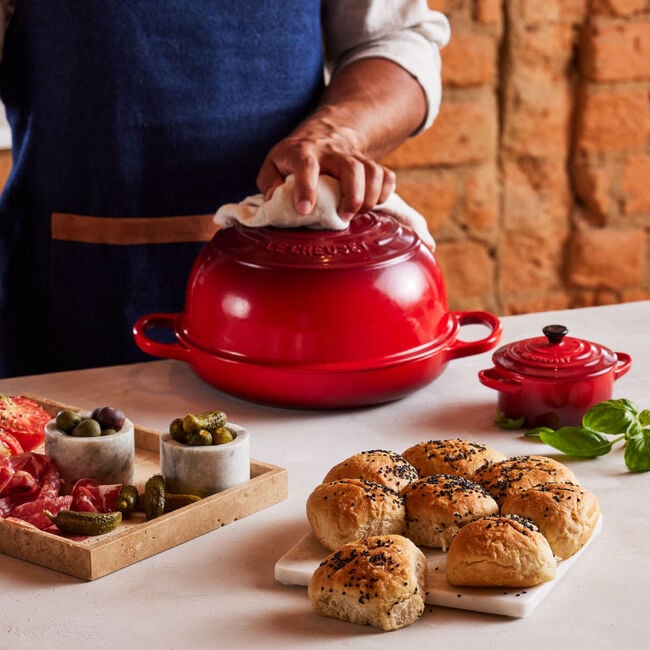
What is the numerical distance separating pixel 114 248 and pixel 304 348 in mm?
444

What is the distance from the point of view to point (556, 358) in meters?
1.12

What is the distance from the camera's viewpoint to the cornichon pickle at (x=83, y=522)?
88 cm

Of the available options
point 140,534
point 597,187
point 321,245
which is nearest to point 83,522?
point 140,534

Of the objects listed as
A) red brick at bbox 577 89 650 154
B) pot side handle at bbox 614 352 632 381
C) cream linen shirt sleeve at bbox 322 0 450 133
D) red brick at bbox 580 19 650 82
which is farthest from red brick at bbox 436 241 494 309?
pot side handle at bbox 614 352 632 381

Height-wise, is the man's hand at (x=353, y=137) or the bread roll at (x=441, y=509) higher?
the man's hand at (x=353, y=137)

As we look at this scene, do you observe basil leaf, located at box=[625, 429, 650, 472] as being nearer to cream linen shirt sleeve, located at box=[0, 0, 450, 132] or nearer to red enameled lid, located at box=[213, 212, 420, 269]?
red enameled lid, located at box=[213, 212, 420, 269]

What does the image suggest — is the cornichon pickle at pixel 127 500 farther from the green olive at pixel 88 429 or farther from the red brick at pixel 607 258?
the red brick at pixel 607 258

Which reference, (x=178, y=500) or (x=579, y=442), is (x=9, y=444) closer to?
(x=178, y=500)

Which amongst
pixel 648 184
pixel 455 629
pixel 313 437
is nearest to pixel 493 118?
pixel 648 184

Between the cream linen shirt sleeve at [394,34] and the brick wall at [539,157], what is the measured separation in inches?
21.0

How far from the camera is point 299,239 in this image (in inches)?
46.0

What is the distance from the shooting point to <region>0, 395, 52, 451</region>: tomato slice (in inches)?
41.9

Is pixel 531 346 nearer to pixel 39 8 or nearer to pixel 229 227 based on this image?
pixel 229 227

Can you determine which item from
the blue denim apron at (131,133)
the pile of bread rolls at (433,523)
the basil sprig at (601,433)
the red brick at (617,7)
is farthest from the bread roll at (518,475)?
the red brick at (617,7)
